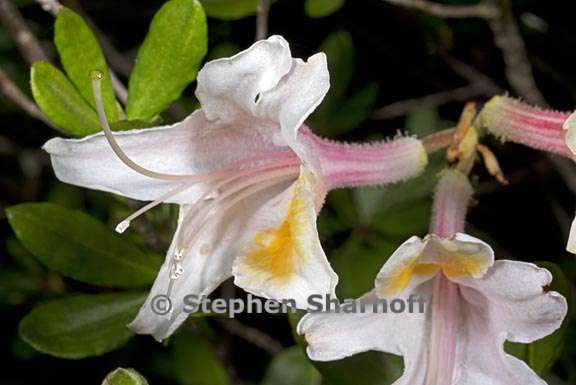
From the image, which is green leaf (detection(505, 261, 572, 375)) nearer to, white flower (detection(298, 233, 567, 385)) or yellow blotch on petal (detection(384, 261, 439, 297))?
white flower (detection(298, 233, 567, 385))

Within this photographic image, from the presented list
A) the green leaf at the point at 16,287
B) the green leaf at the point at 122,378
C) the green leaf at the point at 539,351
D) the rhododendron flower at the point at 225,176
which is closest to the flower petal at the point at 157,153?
the rhododendron flower at the point at 225,176

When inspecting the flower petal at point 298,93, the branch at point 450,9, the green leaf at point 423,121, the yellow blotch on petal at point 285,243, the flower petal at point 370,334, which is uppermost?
the flower petal at point 298,93

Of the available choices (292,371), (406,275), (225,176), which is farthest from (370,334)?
(292,371)

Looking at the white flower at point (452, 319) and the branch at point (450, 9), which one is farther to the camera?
the branch at point (450, 9)

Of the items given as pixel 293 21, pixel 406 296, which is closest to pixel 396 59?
pixel 293 21

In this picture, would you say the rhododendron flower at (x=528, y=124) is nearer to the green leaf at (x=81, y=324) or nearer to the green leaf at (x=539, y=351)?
the green leaf at (x=539, y=351)

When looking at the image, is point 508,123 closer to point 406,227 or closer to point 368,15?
point 406,227

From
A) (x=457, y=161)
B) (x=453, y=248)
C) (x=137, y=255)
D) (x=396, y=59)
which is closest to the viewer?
(x=453, y=248)
